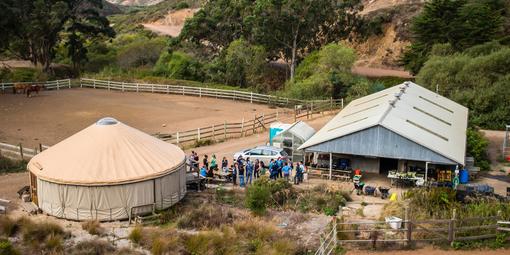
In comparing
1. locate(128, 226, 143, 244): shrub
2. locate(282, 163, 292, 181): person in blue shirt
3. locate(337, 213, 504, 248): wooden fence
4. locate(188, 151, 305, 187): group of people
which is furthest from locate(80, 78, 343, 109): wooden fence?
locate(128, 226, 143, 244): shrub

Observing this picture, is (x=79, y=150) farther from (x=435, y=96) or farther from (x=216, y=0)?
(x=216, y=0)

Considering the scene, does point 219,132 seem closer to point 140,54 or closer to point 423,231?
point 423,231

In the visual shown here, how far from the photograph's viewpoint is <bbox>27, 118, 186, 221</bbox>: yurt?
754 inches

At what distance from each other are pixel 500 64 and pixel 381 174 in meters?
19.0

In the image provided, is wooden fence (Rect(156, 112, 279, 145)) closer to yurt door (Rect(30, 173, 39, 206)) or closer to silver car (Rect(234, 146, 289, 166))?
silver car (Rect(234, 146, 289, 166))

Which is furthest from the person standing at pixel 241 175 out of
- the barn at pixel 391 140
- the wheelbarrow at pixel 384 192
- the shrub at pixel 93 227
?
the shrub at pixel 93 227

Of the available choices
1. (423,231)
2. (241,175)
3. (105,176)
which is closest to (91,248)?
(105,176)

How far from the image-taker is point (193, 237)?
17.2 m

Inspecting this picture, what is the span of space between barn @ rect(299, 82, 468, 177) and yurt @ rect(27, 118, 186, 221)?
6.65 meters

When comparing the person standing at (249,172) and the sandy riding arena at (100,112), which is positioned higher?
the sandy riding arena at (100,112)

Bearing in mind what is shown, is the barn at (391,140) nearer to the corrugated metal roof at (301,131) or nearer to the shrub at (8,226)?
the corrugated metal roof at (301,131)

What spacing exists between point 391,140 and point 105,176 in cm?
1092

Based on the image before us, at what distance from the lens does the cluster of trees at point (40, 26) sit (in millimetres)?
50906

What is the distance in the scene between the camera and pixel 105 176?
62.9 ft
